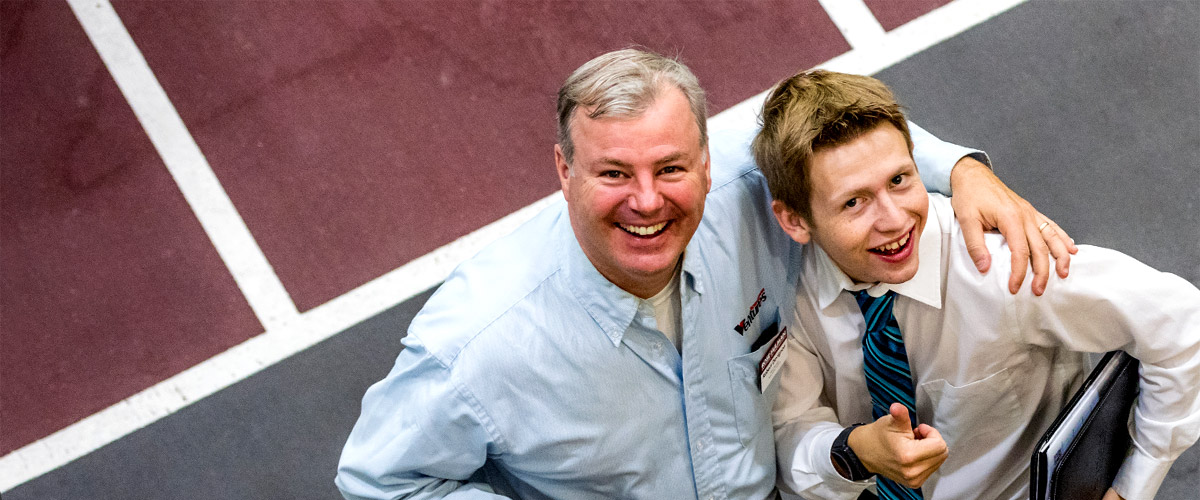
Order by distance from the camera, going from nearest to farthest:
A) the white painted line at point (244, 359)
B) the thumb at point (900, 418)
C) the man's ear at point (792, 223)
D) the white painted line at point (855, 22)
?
the thumb at point (900, 418)
the man's ear at point (792, 223)
the white painted line at point (244, 359)
the white painted line at point (855, 22)

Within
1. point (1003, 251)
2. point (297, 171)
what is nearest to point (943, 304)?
point (1003, 251)

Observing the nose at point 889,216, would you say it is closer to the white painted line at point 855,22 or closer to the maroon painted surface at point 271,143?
the maroon painted surface at point 271,143

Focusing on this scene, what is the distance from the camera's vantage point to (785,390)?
2.71m

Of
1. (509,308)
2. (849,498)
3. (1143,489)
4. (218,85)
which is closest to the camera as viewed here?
(509,308)

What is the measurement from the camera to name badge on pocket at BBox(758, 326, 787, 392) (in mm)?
2502

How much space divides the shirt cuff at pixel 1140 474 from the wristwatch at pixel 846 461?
72cm

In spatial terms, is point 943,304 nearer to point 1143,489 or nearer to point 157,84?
point 1143,489

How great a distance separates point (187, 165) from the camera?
3727mm

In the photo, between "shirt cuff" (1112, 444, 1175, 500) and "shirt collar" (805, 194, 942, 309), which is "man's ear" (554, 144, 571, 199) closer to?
"shirt collar" (805, 194, 942, 309)

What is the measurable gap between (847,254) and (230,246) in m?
2.51

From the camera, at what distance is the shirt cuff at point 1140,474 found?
241cm

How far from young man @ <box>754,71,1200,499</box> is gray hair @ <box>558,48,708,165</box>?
12.6 inches

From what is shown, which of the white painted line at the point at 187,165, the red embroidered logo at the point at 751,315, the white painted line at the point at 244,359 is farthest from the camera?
the white painted line at the point at 187,165

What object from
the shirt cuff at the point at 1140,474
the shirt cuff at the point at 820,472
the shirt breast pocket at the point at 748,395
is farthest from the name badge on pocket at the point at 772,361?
the shirt cuff at the point at 1140,474
